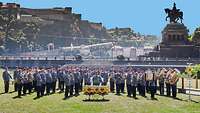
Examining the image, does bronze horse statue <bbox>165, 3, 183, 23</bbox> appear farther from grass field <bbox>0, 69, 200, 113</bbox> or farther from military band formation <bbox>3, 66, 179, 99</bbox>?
grass field <bbox>0, 69, 200, 113</bbox>

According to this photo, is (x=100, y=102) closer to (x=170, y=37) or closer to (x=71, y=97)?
(x=71, y=97)

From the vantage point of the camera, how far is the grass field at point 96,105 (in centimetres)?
2477

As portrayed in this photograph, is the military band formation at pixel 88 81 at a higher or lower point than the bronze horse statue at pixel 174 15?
lower

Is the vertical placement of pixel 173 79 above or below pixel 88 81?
above

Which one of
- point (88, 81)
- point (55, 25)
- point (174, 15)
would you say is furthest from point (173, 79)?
point (55, 25)

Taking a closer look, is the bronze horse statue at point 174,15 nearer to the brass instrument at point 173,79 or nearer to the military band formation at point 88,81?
the military band formation at point 88,81

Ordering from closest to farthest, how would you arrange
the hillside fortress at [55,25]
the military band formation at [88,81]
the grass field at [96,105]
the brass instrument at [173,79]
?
1. the grass field at [96,105]
2. the military band formation at [88,81]
3. the brass instrument at [173,79]
4. the hillside fortress at [55,25]

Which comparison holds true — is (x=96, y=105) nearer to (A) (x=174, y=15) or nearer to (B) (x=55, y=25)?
(A) (x=174, y=15)

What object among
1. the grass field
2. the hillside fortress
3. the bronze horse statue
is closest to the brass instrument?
the grass field

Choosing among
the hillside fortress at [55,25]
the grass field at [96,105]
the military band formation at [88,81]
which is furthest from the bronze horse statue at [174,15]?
the hillside fortress at [55,25]

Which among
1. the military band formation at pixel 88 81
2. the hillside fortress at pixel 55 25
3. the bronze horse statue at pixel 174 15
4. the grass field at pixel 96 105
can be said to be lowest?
the grass field at pixel 96 105

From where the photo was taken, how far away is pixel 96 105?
1046 inches

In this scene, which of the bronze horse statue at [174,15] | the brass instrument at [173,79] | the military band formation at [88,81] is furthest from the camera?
the bronze horse statue at [174,15]

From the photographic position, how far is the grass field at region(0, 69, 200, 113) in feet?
81.3
